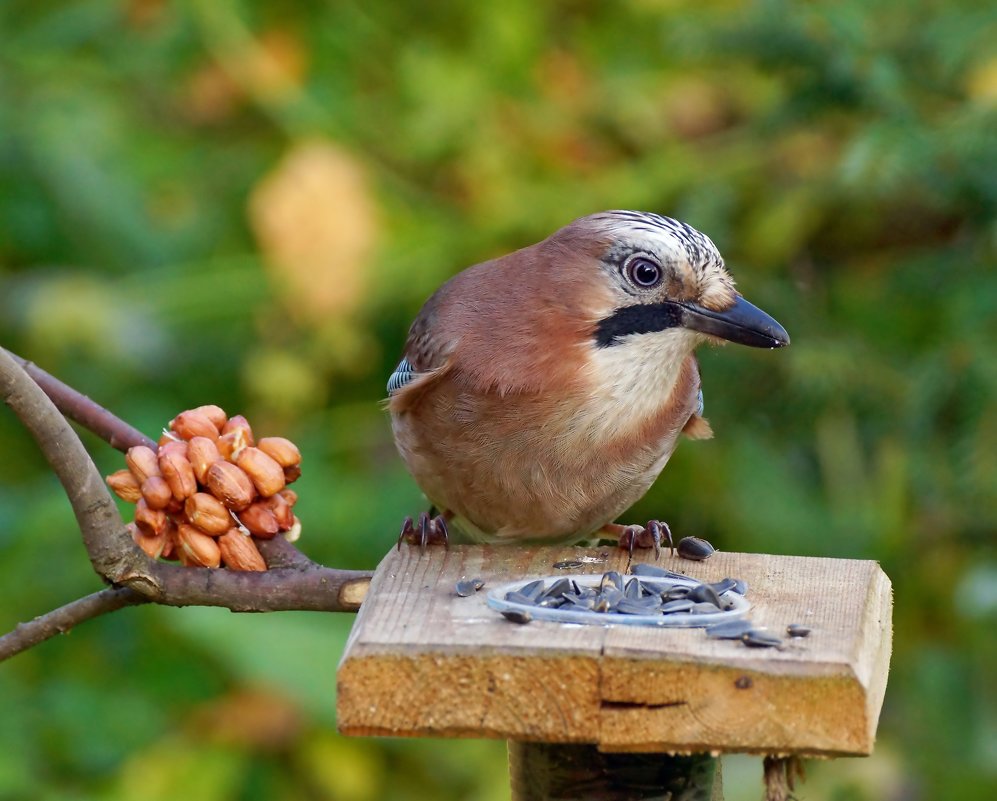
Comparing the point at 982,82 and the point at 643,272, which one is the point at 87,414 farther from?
the point at 982,82

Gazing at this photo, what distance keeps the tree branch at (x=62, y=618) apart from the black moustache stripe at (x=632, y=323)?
1090 mm

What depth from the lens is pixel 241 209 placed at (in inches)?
247

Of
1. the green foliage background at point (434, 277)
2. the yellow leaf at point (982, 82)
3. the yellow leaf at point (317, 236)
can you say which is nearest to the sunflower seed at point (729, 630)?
the green foliage background at point (434, 277)

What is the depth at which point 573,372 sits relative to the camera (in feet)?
10.5

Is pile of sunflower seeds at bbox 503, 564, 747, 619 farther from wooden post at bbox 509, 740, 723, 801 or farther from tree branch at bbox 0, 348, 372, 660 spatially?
tree branch at bbox 0, 348, 372, 660

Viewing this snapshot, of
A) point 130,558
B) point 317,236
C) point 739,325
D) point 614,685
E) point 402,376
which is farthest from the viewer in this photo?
point 317,236

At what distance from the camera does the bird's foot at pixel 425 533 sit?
120 inches

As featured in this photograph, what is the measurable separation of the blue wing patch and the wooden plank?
117cm

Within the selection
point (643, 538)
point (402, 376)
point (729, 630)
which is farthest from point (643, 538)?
point (402, 376)

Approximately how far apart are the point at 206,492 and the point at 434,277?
9.21ft

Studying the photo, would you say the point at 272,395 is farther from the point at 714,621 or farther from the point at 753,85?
the point at 714,621

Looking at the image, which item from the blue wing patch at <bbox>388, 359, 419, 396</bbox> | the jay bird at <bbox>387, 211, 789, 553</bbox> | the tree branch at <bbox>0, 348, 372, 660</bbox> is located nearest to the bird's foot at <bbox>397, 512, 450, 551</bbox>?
the jay bird at <bbox>387, 211, 789, 553</bbox>

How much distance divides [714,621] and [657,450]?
0.97 meters

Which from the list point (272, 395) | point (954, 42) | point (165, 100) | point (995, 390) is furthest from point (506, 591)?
point (165, 100)
